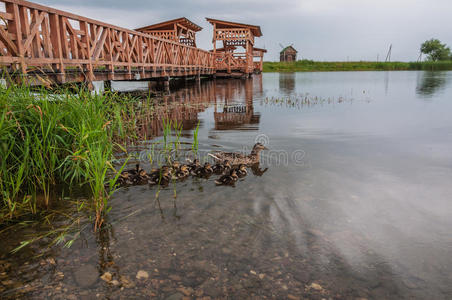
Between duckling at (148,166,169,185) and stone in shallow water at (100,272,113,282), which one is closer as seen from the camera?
stone in shallow water at (100,272,113,282)

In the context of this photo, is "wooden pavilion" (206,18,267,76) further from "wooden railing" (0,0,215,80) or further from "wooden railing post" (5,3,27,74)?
"wooden railing post" (5,3,27,74)

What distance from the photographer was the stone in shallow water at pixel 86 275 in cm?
243

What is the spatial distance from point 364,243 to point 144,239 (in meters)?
2.19

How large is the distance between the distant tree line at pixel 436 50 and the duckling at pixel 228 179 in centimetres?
12312

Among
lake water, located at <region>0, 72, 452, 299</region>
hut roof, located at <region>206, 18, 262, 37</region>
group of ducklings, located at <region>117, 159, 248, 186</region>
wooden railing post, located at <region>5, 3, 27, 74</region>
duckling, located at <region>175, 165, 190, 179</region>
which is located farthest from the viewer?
hut roof, located at <region>206, 18, 262, 37</region>

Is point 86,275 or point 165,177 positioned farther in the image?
point 165,177

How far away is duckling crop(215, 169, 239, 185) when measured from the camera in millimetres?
4551

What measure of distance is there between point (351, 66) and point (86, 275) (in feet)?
261

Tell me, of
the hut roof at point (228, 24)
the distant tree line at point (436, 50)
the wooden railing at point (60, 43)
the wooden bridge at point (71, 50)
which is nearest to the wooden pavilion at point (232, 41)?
the hut roof at point (228, 24)

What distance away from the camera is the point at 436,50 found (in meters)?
104

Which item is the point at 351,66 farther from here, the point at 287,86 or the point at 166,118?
the point at 166,118

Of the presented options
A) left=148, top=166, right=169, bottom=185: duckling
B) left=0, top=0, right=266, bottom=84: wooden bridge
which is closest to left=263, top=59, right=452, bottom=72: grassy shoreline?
left=0, top=0, right=266, bottom=84: wooden bridge

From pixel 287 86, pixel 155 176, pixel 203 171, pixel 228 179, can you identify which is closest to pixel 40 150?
pixel 155 176

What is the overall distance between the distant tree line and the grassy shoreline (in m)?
43.3
